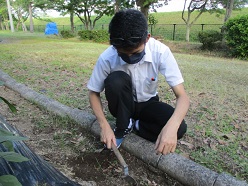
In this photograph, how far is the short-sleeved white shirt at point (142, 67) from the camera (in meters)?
1.67

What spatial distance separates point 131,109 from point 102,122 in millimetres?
289

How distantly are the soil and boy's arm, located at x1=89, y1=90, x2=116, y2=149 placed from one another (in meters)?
0.22

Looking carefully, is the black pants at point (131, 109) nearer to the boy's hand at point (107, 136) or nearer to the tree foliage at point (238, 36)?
the boy's hand at point (107, 136)

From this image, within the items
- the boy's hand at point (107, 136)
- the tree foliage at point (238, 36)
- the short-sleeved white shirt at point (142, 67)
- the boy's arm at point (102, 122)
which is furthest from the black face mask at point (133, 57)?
the tree foliage at point (238, 36)

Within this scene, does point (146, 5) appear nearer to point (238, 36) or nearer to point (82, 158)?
point (238, 36)

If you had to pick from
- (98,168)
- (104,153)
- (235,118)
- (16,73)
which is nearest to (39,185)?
(98,168)

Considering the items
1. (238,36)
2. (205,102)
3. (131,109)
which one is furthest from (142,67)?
(238,36)

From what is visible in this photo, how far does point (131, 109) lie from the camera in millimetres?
1871

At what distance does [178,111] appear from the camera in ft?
4.99

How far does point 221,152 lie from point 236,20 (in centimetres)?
797

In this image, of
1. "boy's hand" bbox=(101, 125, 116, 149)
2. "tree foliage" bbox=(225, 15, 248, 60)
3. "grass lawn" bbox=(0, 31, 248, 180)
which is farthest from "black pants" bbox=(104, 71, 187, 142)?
"tree foliage" bbox=(225, 15, 248, 60)

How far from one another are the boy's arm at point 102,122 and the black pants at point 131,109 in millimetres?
92

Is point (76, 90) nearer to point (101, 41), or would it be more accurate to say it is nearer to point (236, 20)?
point (236, 20)

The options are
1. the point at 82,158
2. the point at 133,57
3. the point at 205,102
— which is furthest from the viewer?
the point at 205,102
